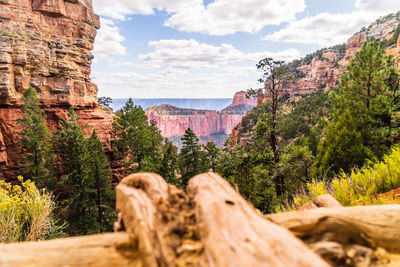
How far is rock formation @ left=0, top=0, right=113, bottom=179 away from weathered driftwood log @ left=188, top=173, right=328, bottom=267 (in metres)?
26.5

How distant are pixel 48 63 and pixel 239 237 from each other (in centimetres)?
3133

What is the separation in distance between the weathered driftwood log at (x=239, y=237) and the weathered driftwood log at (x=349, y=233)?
329 millimetres

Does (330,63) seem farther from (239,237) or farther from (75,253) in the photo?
(75,253)

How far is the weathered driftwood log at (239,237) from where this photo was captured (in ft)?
4.45

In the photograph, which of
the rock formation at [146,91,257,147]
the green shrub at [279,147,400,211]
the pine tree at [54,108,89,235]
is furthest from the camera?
the rock formation at [146,91,257,147]

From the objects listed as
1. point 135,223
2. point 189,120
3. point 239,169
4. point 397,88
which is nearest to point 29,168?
point 239,169

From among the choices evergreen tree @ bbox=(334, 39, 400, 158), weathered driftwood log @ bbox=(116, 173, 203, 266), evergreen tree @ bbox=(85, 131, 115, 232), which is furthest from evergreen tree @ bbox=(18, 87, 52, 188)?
evergreen tree @ bbox=(334, 39, 400, 158)

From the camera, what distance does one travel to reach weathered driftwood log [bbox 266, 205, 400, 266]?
169 centimetres

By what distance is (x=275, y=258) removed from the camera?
136 centimetres

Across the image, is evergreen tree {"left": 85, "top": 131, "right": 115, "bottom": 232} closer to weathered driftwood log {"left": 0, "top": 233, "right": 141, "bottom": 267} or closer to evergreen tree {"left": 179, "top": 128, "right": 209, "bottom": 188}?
evergreen tree {"left": 179, "top": 128, "right": 209, "bottom": 188}

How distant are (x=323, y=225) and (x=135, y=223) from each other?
1.55m

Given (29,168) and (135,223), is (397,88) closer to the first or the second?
(135,223)

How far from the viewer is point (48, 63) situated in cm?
2561

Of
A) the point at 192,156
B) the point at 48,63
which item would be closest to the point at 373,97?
the point at 192,156
